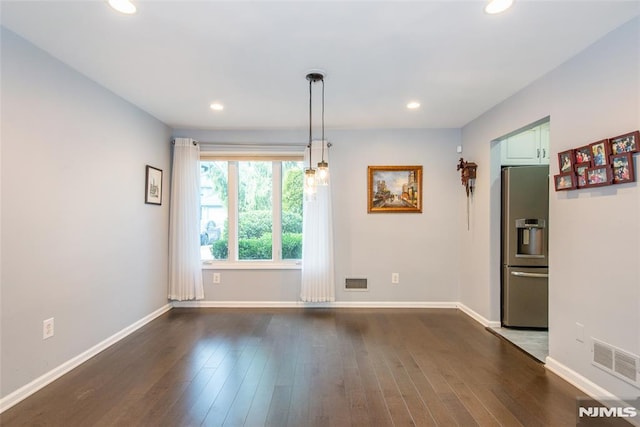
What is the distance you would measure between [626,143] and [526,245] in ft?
5.91

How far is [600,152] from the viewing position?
218cm

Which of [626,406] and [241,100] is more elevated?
[241,100]

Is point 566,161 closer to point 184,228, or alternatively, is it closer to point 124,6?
point 124,6

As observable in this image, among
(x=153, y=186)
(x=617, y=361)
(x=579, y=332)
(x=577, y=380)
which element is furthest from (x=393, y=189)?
(x=153, y=186)

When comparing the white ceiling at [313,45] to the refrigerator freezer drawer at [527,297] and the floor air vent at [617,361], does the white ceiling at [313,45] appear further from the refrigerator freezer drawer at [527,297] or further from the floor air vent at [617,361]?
the floor air vent at [617,361]

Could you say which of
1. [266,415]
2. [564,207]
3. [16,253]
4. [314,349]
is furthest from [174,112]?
[564,207]

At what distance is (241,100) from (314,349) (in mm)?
2588

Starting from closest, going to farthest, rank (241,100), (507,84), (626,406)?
(626,406)
(507,84)
(241,100)

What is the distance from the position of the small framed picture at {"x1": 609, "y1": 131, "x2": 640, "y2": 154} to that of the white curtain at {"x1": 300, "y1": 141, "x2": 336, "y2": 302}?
2.86 meters

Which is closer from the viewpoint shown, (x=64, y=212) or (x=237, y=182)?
(x=64, y=212)

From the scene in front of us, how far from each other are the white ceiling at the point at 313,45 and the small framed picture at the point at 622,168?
2.75 ft

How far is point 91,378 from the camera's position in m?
2.52

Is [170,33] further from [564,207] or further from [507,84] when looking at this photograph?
[564,207]

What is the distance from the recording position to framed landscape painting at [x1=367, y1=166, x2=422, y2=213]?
444 cm
